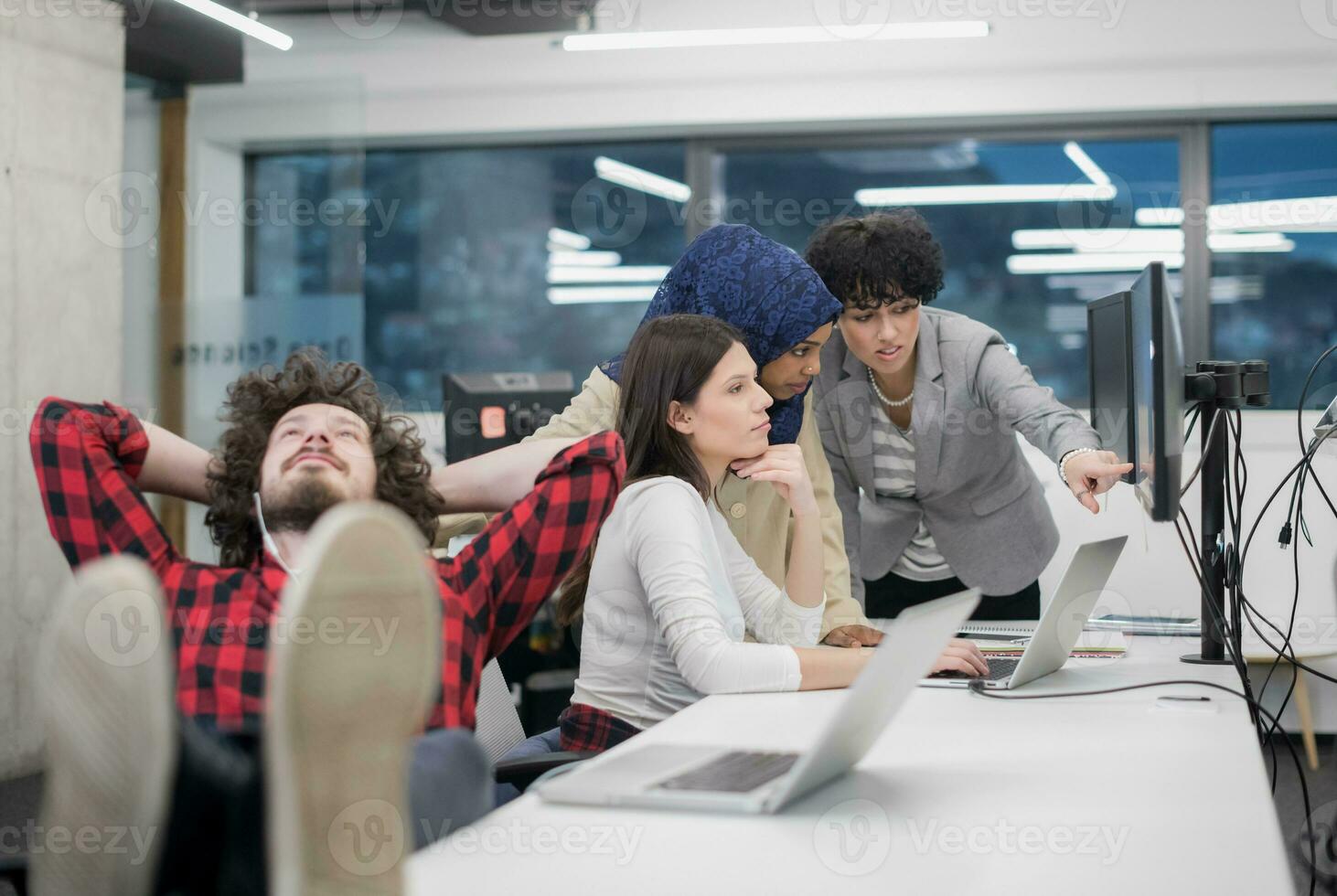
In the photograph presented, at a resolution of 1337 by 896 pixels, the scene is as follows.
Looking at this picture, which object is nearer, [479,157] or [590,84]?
[590,84]

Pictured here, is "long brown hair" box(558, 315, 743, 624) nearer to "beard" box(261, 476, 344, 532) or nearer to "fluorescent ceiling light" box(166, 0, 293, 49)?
"beard" box(261, 476, 344, 532)

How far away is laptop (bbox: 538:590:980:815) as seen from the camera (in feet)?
3.24

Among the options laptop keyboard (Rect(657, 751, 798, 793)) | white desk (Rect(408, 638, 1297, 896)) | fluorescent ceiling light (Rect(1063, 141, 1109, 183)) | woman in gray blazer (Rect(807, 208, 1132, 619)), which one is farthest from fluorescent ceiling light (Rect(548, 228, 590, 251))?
laptop keyboard (Rect(657, 751, 798, 793))

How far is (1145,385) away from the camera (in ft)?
5.72

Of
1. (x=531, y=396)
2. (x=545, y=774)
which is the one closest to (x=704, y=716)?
(x=545, y=774)

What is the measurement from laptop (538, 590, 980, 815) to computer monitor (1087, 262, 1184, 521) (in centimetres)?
52

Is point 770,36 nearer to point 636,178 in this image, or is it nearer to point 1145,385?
point 636,178

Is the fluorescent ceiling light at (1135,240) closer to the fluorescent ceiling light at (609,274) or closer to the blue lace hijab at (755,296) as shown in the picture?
the fluorescent ceiling light at (609,274)

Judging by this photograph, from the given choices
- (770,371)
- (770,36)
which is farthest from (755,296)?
(770,36)

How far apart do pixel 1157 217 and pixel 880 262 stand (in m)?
2.93

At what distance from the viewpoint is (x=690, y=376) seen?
6.30ft

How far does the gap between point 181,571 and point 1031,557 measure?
1.81 meters

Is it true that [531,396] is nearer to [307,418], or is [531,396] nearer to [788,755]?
[307,418]

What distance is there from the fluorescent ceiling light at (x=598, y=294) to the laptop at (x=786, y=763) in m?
4.34
